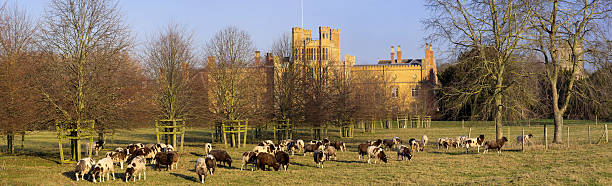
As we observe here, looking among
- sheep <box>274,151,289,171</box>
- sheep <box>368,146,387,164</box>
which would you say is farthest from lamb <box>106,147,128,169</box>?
sheep <box>368,146,387,164</box>

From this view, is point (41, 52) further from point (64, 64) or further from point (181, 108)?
point (181, 108)

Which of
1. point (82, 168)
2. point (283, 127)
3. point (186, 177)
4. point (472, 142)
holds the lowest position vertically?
point (186, 177)

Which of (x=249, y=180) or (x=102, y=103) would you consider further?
(x=102, y=103)

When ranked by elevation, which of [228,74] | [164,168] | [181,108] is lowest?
[164,168]

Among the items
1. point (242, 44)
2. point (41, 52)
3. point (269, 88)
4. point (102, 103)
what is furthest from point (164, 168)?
point (269, 88)

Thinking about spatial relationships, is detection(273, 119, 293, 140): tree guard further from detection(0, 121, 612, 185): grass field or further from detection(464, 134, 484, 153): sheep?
detection(464, 134, 484, 153): sheep

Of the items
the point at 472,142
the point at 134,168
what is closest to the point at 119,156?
the point at 134,168

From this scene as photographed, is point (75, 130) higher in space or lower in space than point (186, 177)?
higher

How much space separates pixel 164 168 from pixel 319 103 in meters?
23.1

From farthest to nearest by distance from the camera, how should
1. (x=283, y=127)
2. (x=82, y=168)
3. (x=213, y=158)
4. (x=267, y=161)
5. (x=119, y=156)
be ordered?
1. (x=283, y=127)
2. (x=119, y=156)
3. (x=267, y=161)
4. (x=213, y=158)
5. (x=82, y=168)

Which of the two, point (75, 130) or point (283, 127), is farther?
point (283, 127)

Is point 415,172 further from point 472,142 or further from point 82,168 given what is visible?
point 82,168

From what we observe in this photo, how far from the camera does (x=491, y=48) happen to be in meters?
28.4

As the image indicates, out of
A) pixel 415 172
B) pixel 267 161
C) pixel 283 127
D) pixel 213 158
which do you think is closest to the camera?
pixel 415 172
